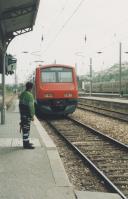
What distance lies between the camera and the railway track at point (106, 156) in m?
8.05

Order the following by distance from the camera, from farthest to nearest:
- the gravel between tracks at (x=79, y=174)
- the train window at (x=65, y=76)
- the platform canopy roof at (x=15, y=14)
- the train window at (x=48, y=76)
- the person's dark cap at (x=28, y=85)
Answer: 1. the train window at (x=65, y=76)
2. the train window at (x=48, y=76)
3. the platform canopy roof at (x=15, y=14)
4. the person's dark cap at (x=28, y=85)
5. the gravel between tracks at (x=79, y=174)

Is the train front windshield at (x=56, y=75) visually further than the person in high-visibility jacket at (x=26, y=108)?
Yes

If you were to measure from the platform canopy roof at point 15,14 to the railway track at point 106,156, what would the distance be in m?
5.35

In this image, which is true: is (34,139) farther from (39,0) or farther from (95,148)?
(39,0)

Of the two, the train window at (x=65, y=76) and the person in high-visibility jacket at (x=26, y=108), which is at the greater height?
the train window at (x=65, y=76)

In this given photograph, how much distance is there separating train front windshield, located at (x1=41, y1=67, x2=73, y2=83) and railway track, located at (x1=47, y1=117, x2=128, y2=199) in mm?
7249

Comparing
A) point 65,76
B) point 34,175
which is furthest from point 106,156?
point 65,76

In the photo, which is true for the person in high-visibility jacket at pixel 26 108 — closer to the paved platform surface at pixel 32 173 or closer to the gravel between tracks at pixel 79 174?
the paved platform surface at pixel 32 173

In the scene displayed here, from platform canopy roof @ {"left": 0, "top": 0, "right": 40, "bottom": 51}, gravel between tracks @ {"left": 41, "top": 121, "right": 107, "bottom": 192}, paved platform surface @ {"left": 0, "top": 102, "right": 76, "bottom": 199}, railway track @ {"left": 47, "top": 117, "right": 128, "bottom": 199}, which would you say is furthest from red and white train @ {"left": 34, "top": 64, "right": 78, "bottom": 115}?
paved platform surface @ {"left": 0, "top": 102, "right": 76, "bottom": 199}

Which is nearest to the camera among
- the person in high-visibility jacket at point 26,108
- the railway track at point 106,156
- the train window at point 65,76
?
the railway track at point 106,156

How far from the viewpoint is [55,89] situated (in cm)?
2347

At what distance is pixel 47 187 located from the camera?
6.75m

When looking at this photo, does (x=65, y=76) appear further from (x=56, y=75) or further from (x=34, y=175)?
(x=34, y=175)

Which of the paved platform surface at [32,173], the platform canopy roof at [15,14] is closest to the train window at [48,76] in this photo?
the platform canopy roof at [15,14]
